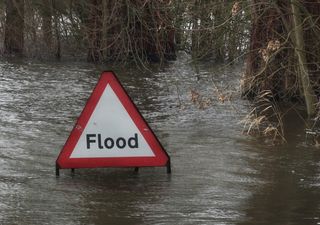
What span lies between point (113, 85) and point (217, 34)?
6239mm

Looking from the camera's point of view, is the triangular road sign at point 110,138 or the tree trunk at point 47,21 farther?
the tree trunk at point 47,21

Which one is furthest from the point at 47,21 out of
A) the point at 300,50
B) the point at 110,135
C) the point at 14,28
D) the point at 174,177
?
the point at 174,177

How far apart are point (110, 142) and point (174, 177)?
77 cm

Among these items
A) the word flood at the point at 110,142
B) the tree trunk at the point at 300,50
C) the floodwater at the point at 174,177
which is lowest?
the floodwater at the point at 174,177

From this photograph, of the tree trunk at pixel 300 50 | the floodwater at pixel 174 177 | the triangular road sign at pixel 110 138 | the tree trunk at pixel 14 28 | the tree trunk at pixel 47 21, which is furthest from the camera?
the tree trunk at pixel 14 28

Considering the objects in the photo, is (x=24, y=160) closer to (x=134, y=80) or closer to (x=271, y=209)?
(x=271, y=209)

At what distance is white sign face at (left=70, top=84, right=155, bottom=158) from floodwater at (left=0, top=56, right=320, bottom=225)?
0.29 m

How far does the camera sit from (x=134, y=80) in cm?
1669

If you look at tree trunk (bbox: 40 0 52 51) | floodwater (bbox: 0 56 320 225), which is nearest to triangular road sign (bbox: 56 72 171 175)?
floodwater (bbox: 0 56 320 225)

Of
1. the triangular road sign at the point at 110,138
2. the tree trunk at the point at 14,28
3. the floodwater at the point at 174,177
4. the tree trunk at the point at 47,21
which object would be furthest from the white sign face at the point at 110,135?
the tree trunk at the point at 14,28

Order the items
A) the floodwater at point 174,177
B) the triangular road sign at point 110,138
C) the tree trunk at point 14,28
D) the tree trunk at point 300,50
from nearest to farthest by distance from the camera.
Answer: the floodwater at point 174,177 < the triangular road sign at point 110,138 < the tree trunk at point 300,50 < the tree trunk at point 14,28

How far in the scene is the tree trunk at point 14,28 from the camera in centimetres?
2268

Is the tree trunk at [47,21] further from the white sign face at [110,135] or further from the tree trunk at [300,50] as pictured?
the white sign face at [110,135]

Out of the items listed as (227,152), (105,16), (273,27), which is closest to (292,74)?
(273,27)
